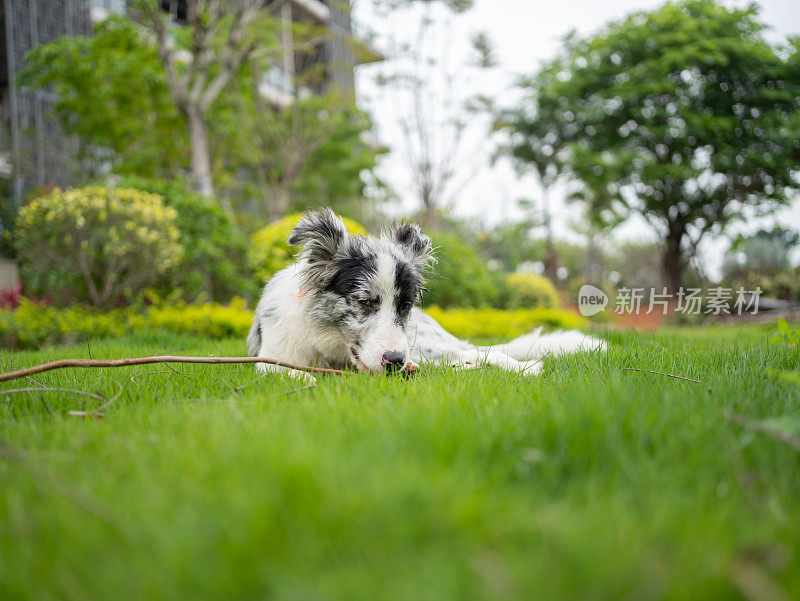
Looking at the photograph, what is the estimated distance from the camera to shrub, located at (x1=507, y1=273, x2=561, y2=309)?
16781 millimetres

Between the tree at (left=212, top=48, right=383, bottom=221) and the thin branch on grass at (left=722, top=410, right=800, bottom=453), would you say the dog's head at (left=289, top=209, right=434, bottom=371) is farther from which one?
the tree at (left=212, top=48, right=383, bottom=221)

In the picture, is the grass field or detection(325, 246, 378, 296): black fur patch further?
detection(325, 246, 378, 296): black fur patch

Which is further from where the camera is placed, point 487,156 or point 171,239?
point 487,156

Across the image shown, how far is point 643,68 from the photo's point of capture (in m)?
16.9

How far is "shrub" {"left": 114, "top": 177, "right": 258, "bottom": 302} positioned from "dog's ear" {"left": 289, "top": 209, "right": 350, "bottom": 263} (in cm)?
594

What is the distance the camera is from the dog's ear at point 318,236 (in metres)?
3.92

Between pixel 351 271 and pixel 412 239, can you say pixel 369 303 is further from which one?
pixel 412 239

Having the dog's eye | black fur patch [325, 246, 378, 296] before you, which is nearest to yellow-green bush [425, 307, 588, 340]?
black fur patch [325, 246, 378, 296]

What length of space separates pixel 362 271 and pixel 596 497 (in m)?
2.60

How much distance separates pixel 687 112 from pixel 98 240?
1691cm

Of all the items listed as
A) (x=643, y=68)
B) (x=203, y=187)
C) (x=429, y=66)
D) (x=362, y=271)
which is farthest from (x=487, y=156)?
(x=362, y=271)

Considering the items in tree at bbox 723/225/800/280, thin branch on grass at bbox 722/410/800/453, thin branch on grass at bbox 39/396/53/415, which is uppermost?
tree at bbox 723/225/800/280

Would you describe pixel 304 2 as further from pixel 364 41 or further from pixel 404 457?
pixel 404 457

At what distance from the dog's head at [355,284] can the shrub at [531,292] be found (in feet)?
41.9
